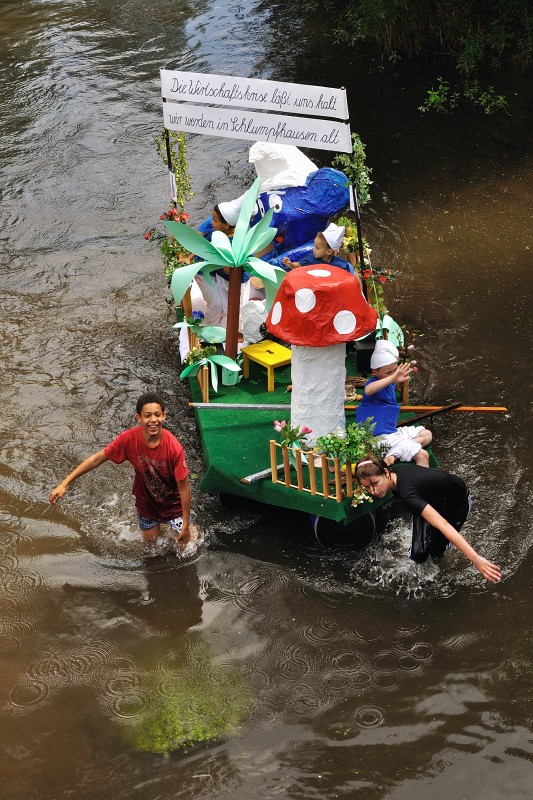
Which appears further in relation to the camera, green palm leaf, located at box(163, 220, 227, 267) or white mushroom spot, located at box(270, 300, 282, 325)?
green palm leaf, located at box(163, 220, 227, 267)

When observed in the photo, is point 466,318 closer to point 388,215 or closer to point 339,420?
point 388,215

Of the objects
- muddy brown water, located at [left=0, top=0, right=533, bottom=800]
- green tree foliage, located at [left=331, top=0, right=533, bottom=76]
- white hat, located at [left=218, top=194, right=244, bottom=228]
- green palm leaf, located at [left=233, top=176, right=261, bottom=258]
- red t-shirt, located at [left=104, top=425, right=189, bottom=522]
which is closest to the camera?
muddy brown water, located at [left=0, top=0, right=533, bottom=800]

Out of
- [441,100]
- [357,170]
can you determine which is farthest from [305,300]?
[441,100]

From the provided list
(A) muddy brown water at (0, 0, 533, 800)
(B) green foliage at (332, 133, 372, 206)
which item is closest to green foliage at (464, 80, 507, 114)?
(A) muddy brown water at (0, 0, 533, 800)

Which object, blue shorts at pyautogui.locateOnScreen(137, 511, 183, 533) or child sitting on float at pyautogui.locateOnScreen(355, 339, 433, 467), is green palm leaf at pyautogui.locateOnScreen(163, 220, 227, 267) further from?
blue shorts at pyautogui.locateOnScreen(137, 511, 183, 533)

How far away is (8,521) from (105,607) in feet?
4.17

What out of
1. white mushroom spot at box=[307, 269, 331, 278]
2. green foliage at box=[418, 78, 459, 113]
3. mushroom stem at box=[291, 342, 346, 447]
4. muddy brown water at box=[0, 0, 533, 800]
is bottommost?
muddy brown water at box=[0, 0, 533, 800]

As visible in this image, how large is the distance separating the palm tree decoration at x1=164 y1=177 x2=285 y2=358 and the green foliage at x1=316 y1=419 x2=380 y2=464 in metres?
1.56

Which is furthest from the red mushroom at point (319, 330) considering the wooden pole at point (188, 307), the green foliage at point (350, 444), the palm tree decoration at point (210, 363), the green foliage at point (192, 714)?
the green foliage at point (192, 714)

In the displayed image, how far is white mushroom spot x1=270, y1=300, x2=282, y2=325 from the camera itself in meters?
6.88

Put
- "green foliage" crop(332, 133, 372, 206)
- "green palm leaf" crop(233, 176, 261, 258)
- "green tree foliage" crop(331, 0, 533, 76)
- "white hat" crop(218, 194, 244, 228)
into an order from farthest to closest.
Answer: "green tree foliage" crop(331, 0, 533, 76)
"white hat" crop(218, 194, 244, 228)
"green foliage" crop(332, 133, 372, 206)
"green palm leaf" crop(233, 176, 261, 258)

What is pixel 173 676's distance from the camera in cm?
601

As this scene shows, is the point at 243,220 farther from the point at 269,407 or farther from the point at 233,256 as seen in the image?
the point at 269,407

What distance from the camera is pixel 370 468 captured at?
6.34 meters
